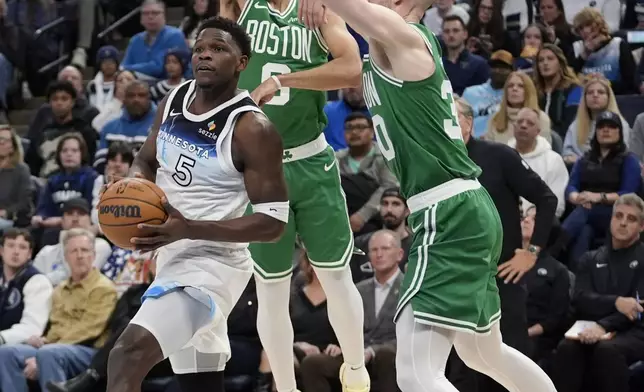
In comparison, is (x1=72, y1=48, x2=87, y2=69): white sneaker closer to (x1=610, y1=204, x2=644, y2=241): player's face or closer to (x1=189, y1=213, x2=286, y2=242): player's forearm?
(x1=610, y1=204, x2=644, y2=241): player's face

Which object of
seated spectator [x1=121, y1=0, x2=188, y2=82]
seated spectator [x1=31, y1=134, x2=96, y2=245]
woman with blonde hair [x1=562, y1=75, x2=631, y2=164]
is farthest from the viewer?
seated spectator [x1=121, y1=0, x2=188, y2=82]

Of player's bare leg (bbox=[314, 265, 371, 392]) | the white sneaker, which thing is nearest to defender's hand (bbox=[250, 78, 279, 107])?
player's bare leg (bbox=[314, 265, 371, 392])

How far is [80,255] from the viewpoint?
27.6ft

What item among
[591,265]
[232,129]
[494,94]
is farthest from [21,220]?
[232,129]

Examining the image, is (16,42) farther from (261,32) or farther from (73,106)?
(261,32)

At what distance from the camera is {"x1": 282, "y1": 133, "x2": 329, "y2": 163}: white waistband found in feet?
18.6

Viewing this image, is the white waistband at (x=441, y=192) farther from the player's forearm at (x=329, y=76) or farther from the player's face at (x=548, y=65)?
the player's face at (x=548, y=65)

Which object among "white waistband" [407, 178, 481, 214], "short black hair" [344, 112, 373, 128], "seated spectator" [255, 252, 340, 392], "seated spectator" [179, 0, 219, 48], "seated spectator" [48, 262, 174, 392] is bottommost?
"seated spectator" [48, 262, 174, 392]

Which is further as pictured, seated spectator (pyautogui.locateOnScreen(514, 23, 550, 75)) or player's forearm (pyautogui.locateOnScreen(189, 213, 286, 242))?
seated spectator (pyautogui.locateOnScreen(514, 23, 550, 75))

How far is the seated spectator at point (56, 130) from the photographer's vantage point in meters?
11.0

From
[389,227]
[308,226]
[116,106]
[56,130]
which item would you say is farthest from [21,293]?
[308,226]

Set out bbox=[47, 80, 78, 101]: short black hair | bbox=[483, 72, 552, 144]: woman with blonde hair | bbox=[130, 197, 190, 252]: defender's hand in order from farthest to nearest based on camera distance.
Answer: bbox=[47, 80, 78, 101]: short black hair → bbox=[483, 72, 552, 144]: woman with blonde hair → bbox=[130, 197, 190, 252]: defender's hand

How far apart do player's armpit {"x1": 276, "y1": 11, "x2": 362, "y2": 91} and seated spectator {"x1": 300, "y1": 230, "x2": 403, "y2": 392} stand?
236 cm

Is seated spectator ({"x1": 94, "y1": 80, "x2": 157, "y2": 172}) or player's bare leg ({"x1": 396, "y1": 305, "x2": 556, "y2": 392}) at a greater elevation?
player's bare leg ({"x1": 396, "y1": 305, "x2": 556, "y2": 392})
